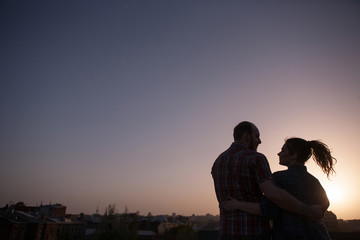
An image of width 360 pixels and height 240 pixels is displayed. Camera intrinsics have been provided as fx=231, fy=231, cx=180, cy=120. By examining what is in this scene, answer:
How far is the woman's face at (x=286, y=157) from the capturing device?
8.20ft

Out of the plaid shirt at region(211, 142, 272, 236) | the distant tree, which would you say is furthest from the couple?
the distant tree

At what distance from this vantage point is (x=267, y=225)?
2182mm

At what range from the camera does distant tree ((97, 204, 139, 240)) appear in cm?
3743

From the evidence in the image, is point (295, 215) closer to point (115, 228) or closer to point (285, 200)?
point (285, 200)

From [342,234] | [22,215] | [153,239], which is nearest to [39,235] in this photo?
[22,215]

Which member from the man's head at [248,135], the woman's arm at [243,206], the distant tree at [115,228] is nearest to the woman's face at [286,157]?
the man's head at [248,135]

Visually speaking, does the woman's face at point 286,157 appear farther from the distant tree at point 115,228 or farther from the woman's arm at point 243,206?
the distant tree at point 115,228

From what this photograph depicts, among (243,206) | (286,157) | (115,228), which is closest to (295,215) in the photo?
(243,206)

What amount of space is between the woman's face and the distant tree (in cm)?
4094

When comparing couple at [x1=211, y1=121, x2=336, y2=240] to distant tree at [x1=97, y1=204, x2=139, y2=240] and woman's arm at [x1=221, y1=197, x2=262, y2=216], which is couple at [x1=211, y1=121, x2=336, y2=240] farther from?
distant tree at [x1=97, y1=204, x2=139, y2=240]

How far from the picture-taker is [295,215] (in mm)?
2104

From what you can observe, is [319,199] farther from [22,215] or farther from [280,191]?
[22,215]

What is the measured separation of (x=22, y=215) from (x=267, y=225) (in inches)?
2192

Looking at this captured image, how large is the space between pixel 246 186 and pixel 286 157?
679mm
